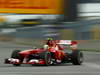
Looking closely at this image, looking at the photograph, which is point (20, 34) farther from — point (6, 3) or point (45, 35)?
point (6, 3)

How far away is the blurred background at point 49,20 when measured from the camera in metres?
26.3

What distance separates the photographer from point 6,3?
42.8 metres

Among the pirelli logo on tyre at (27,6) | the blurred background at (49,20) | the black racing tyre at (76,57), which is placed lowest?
the black racing tyre at (76,57)

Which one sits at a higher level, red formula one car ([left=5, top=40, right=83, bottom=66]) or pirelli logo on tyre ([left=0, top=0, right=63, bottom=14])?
pirelli logo on tyre ([left=0, top=0, right=63, bottom=14])

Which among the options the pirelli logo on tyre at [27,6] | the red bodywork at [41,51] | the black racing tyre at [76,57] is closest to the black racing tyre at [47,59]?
the red bodywork at [41,51]

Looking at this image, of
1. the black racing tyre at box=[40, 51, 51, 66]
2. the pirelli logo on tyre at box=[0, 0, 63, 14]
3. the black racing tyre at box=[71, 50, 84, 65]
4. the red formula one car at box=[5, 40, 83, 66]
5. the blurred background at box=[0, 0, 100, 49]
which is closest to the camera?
the black racing tyre at box=[40, 51, 51, 66]

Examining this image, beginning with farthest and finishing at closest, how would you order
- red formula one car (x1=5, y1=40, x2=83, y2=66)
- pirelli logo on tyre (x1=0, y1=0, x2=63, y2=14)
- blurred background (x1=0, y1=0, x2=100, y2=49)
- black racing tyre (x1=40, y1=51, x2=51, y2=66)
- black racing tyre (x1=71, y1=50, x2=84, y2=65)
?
pirelli logo on tyre (x1=0, y1=0, x2=63, y2=14)
blurred background (x1=0, y1=0, x2=100, y2=49)
black racing tyre (x1=71, y1=50, x2=84, y2=65)
red formula one car (x1=5, y1=40, x2=83, y2=66)
black racing tyre (x1=40, y1=51, x2=51, y2=66)

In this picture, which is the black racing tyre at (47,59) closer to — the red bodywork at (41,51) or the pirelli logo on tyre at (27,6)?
the red bodywork at (41,51)

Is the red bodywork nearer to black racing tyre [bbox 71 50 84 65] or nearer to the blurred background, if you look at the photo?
black racing tyre [bbox 71 50 84 65]

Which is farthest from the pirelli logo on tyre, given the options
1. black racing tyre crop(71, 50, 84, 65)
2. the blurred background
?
black racing tyre crop(71, 50, 84, 65)

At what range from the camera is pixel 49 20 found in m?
39.3

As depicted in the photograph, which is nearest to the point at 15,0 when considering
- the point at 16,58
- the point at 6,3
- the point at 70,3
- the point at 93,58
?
the point at 6,3

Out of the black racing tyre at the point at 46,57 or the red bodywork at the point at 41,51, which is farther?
the red bodywork at the point at 41,51

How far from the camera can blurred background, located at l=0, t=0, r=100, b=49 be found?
86.2ft
